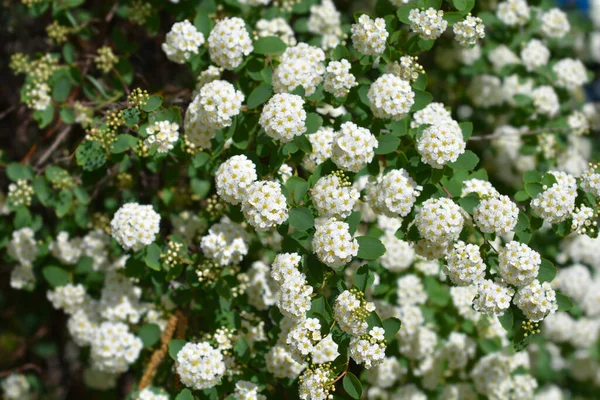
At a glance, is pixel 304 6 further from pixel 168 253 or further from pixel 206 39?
pixel 168 253

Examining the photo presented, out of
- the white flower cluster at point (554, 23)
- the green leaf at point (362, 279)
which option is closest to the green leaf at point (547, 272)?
the green leaf at point (362, 279)

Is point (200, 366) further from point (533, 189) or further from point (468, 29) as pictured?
point (468, 29)

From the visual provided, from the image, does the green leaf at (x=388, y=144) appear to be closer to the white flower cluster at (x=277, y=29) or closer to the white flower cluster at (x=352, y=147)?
the white flower cluster at (x=352, y=147)

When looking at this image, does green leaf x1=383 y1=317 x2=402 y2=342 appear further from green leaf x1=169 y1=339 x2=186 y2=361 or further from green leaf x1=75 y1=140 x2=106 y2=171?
green leaf x1=75 y1=140 x2=106 y2=171

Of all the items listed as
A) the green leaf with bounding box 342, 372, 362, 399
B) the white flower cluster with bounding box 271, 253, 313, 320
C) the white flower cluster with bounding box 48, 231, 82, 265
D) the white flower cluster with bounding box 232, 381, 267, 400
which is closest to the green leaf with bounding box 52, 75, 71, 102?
the white flower cluster with bounding box 48, 231, 82, 265

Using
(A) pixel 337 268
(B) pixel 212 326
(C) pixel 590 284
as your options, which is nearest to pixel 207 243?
(B) pixel 212 326

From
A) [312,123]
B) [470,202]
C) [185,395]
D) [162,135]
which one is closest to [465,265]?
[470,202]
